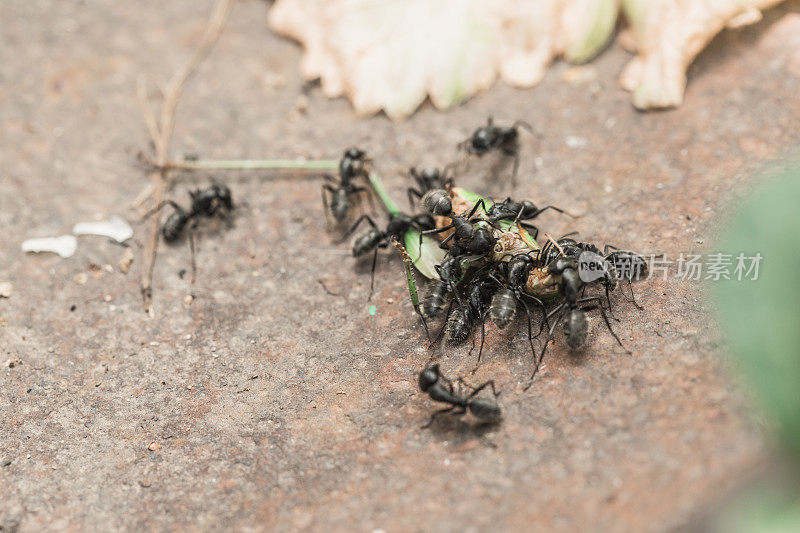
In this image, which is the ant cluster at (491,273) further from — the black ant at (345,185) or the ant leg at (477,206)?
the black ant at (345,185)

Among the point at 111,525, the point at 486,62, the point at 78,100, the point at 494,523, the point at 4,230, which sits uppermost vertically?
the point at 486,62

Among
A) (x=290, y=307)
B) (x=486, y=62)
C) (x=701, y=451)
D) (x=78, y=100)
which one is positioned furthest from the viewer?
(x=78, y=100)

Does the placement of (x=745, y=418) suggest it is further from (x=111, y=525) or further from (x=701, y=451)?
(x=111, y=525)

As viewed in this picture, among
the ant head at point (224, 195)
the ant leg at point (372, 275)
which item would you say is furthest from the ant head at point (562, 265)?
the ant head at point (224, 195)

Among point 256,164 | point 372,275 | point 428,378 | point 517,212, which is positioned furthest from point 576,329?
point 256,164

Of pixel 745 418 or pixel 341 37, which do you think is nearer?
pixel 745 418

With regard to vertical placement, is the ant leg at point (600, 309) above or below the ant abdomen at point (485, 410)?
above

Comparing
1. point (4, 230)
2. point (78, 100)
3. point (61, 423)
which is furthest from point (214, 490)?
point (78, 100)
